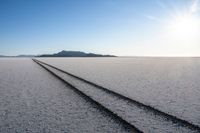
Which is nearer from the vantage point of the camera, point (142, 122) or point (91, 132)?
point (91, 132)

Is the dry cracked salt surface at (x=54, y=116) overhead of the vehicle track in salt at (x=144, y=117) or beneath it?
beneath

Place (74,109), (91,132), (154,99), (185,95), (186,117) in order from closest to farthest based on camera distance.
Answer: (91,132)
(186,117)
(74,109)
(154,99)
(185,95)

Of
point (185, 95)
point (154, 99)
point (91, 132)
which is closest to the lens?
point (91, 132)

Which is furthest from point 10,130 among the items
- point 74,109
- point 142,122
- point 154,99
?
point 154,99

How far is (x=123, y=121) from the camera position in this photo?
5.86 m

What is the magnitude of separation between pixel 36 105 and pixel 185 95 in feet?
17.7

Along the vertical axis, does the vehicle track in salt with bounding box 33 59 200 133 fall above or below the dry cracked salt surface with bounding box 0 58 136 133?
above

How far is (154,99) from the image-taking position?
28.3ft

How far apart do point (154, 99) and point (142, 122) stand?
117 inches

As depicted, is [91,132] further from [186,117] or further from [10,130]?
[186,117]

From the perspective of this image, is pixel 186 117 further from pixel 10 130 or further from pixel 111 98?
pixel 10 130

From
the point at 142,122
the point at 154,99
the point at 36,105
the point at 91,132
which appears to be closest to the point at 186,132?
the point at 142,122

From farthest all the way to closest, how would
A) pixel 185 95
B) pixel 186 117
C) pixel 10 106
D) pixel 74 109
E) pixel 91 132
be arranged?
pixel 185 95 < pixel 10 106 < pixel 74 109 < pixel 186 117 < pixel 91 132

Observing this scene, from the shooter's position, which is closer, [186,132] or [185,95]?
[186,132]
